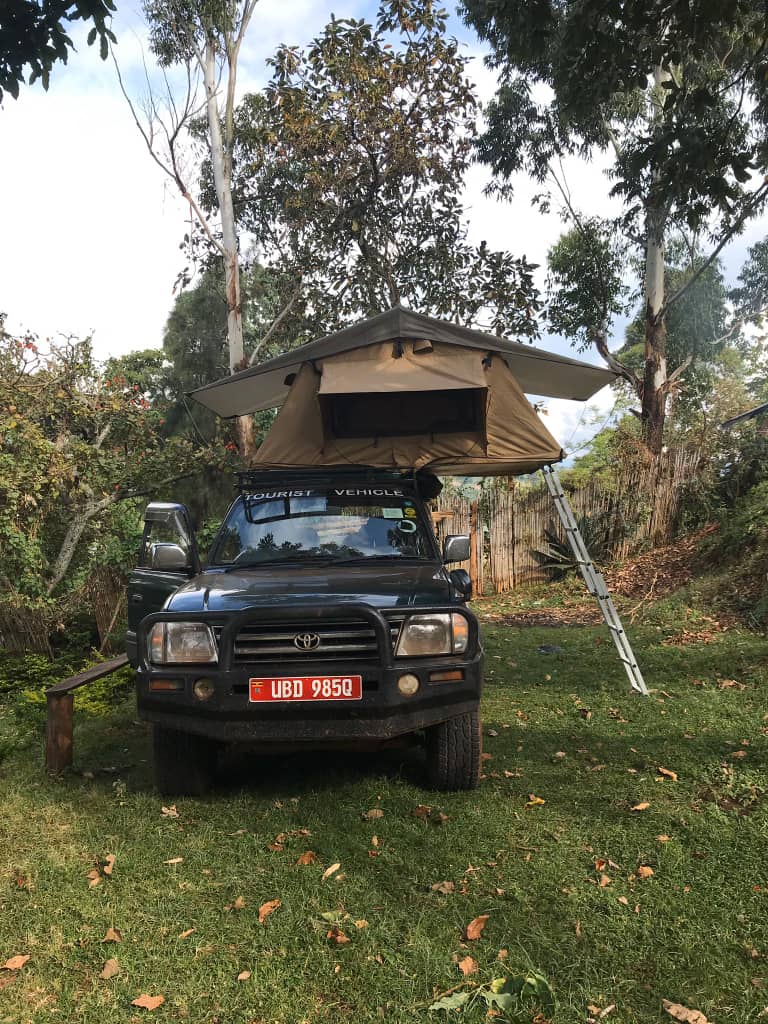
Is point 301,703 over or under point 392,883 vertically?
over

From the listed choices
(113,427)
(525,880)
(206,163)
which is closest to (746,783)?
(525,880)

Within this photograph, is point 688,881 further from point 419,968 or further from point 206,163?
point 206,163

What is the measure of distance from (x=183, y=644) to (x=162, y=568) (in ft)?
2.74

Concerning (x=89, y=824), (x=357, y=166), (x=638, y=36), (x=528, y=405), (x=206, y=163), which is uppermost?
(x=206, y=163)

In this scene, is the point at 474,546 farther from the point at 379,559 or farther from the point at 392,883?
the point at 392,883

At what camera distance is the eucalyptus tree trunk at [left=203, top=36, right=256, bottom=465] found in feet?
47.0

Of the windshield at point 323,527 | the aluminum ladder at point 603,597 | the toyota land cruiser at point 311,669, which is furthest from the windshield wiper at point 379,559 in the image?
the aluminum ladder at point 603,597

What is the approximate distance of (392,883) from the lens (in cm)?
320

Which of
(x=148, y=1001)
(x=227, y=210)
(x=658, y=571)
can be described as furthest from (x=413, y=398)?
(x=227, y=210)

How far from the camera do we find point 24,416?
958 centimetres

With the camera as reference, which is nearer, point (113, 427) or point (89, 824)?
point (89, 824)

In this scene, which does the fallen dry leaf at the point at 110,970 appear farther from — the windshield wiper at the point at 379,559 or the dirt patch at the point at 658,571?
the dirt patch at the point at 658,571

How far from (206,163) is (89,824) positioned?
639 inches

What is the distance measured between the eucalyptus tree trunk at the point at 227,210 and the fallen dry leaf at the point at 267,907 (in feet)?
38.3
